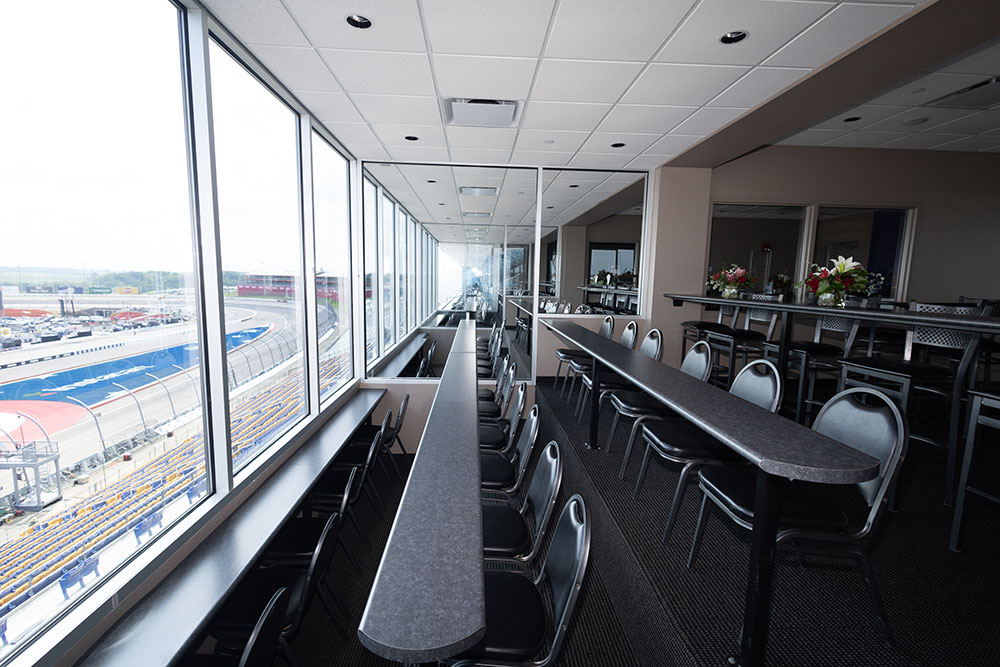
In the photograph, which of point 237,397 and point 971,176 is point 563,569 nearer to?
point 237,397

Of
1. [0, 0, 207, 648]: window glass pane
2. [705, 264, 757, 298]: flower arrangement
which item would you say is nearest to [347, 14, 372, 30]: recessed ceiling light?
[0, 0, 207, 648]: window glass pane

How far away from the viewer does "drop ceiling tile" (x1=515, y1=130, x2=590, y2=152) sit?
3.96 m

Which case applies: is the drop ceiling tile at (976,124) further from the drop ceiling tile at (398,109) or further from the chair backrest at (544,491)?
the chair backrest at (544,491)

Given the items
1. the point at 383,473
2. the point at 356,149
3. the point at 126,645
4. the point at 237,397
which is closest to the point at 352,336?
the point at 383,473

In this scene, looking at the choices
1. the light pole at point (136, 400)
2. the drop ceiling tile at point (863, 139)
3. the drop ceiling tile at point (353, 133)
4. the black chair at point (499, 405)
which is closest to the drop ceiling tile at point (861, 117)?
the drop ceiling tile at point (863, 139)

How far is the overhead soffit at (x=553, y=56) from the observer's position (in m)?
2.18

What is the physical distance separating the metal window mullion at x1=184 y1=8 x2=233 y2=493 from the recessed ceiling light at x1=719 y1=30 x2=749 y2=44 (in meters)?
2.65

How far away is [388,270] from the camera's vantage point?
6793mm

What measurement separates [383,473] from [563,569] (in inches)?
122

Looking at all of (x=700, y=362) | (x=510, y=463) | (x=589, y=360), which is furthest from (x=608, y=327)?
(x=510, y=463)

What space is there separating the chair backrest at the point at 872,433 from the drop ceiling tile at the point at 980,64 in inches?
121

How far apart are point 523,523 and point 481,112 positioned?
2954mm

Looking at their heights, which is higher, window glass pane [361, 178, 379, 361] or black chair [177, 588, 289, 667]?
window glass pane [361, 178, 379, 361]

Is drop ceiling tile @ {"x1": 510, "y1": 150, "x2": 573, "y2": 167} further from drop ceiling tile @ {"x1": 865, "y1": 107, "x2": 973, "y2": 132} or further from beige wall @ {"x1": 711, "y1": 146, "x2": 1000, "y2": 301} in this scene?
drop ceiling tile @ {"x1": 865, "y1": 107, "x2": 973, "y2": 132}
